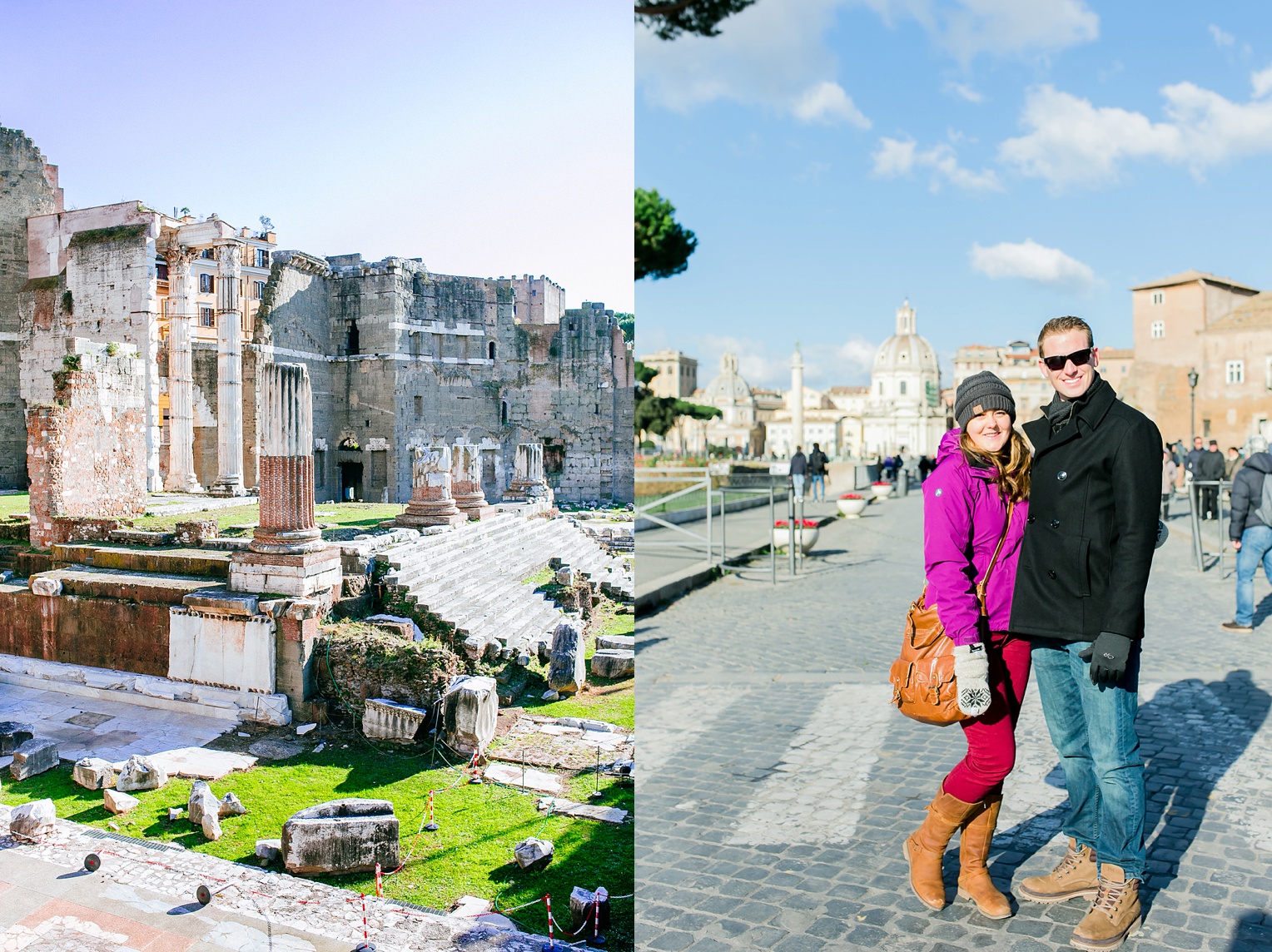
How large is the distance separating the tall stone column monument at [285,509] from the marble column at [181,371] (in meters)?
0.33

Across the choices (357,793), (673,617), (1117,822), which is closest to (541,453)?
(357,793)

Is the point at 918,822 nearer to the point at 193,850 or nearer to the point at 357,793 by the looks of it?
the point at 357,793

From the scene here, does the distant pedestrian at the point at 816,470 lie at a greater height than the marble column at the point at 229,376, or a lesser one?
lesser

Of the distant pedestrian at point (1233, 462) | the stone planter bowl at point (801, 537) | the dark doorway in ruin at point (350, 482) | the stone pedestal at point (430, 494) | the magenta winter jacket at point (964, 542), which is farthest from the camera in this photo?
the distant pedestrian at point (1233, 462)

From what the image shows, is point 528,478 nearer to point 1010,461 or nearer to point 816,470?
point 1010,461

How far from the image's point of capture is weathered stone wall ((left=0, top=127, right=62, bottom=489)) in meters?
3.72

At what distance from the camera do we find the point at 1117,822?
10.6ft

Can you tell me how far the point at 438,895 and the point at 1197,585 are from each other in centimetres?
1082

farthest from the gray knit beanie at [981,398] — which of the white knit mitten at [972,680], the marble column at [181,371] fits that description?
the marble column at [181,371]

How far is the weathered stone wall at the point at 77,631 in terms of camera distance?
3.74 m

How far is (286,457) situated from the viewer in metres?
4.02

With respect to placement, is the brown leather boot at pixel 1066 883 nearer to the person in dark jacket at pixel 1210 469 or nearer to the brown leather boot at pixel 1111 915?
the brown leather boot at pixel 1111 915

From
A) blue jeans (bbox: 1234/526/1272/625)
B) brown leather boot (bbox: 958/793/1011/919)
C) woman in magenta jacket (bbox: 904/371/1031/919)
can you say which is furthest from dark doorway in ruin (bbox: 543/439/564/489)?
blue jeans (bbox: 1234/526/1272/625)

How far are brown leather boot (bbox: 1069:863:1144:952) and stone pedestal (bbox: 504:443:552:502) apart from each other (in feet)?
9.79
